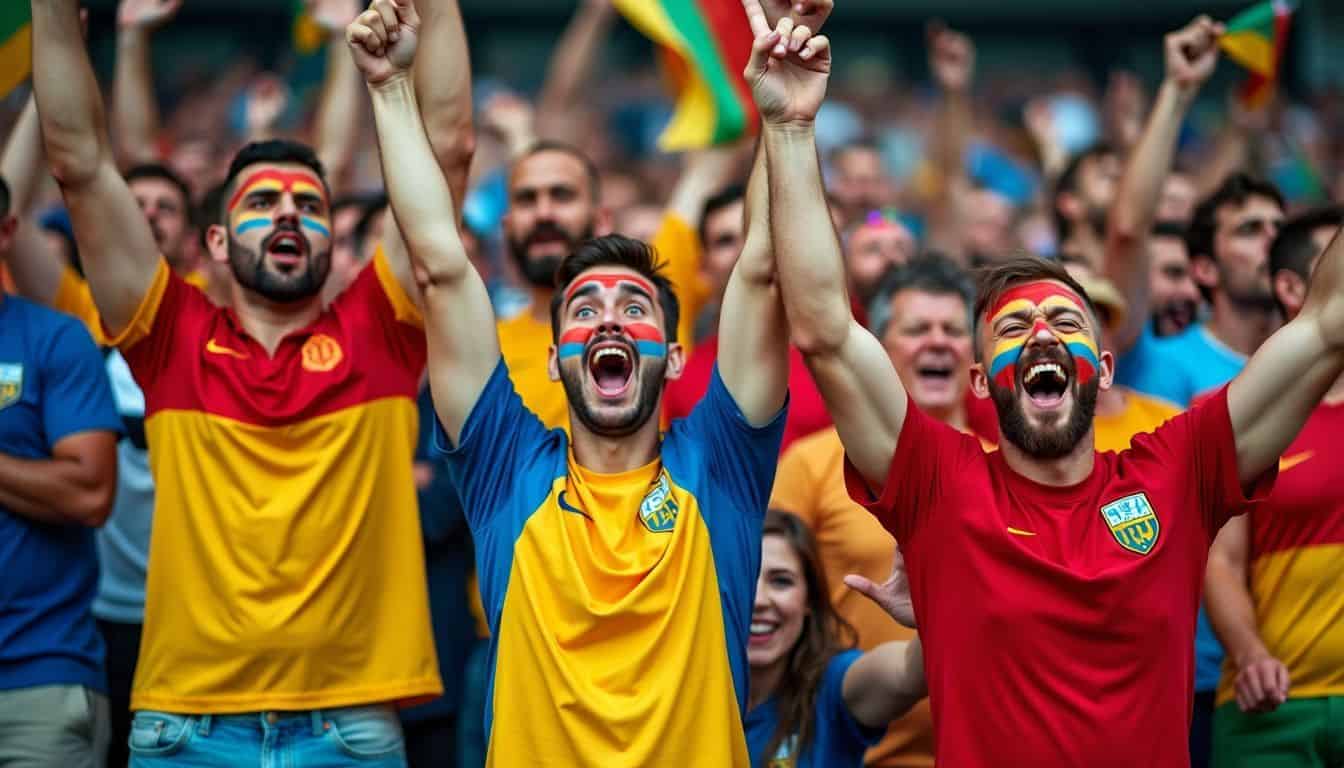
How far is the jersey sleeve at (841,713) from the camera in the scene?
4953mm

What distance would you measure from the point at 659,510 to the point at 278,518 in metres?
1.13

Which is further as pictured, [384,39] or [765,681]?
[765,681]

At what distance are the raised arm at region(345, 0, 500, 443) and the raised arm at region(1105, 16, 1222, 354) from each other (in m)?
2.76

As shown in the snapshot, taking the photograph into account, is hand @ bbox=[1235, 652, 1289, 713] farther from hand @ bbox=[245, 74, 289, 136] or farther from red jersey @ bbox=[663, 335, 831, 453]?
hand @ bbox=[245, 74, 289, 136]

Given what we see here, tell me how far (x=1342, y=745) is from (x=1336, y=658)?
0.80 feet

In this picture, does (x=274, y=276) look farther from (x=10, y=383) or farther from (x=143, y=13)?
(x=143, y=13)

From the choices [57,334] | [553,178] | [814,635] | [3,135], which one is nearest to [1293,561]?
[814,635]

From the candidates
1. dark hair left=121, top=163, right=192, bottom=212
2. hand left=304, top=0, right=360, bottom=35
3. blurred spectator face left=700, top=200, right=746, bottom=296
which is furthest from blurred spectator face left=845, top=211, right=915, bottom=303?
dark hair left=121, top=163, right=192, bottom=212

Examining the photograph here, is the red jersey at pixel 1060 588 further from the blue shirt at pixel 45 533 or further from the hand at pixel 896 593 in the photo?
the blue shirt at pixel 45 533

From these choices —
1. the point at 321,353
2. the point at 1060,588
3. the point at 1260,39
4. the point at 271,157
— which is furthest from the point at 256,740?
the point at 1260,39

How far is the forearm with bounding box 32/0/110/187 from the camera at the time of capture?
488 cm

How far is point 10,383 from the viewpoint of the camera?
5199 millimetres

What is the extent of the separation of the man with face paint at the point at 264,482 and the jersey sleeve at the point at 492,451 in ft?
1.45

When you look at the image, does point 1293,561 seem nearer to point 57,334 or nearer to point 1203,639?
point 1203,639
